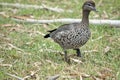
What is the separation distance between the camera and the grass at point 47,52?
7.12 meters

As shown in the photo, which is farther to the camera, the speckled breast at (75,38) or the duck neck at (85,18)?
the duck neck at (85,18)

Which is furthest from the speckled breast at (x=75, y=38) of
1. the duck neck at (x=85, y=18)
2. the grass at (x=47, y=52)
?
the grass at (x=47, y=52)

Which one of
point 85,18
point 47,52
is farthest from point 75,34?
point 47,52

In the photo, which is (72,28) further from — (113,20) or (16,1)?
(16,1)

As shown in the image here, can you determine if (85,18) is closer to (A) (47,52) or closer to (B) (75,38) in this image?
(B) (75,38)

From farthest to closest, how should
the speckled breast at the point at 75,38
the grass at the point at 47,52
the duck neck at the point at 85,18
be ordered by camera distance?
the duck neck at the point at 85,18
the speckled breast at the point at 75,38
the grass at the point at 47,52

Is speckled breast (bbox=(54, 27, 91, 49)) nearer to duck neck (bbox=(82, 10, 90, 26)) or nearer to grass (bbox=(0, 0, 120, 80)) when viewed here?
duck neck (bbox=(82, 10, 90, 26))

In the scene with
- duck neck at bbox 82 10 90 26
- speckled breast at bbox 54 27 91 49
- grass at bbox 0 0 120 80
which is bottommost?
grass at bbox 0 0 120 80

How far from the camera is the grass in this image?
7125 millimetres

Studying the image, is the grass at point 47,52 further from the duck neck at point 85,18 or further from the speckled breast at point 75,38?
the duck neck at point 85,18

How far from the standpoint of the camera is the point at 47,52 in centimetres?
807

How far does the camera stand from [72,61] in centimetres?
766

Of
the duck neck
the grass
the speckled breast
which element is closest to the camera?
the grass

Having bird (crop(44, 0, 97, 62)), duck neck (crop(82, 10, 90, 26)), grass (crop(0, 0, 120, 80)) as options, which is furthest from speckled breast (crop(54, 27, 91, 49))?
grass (crop(0, 0, 120, 80))
